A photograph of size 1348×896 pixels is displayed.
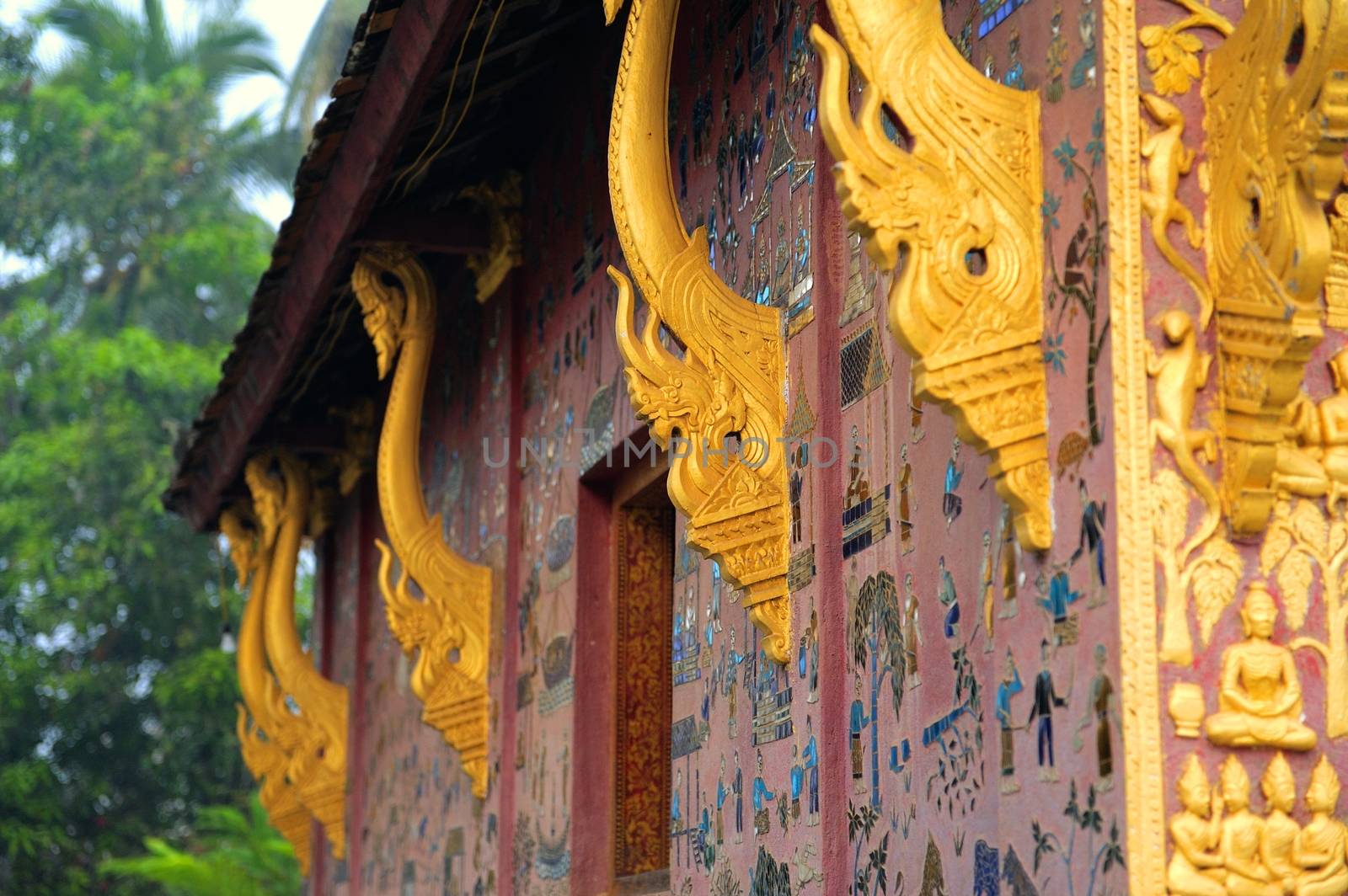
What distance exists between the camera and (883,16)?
4074mm

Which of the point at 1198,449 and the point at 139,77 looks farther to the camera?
the point at 139,77

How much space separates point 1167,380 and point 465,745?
19.0 ft

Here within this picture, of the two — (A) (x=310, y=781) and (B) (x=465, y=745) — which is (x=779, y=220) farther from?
(A) (x=310, y=781)

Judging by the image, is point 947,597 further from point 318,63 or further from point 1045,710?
point 318,63

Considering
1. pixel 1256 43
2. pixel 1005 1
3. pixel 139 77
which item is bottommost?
pixel 1256 43

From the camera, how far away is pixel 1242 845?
3.47 meters

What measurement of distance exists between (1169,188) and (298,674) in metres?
9.21

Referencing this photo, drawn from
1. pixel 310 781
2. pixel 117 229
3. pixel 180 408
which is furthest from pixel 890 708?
pixel 117 229

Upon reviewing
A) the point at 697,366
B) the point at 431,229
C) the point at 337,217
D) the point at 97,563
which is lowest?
the point at 697,366

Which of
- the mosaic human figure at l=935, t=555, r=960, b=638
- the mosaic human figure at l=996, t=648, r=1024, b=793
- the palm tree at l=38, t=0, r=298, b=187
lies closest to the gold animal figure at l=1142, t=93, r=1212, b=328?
the mosaic human figure at l=996, t=648, r=1024, b=793

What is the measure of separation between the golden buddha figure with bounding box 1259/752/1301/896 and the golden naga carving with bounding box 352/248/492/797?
574 centimetres

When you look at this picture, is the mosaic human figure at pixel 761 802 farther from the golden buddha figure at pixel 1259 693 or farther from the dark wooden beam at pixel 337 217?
the dark wooden beam at pixel 337 217

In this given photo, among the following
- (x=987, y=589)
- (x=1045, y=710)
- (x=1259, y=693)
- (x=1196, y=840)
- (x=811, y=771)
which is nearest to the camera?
(x=1196, y=840)

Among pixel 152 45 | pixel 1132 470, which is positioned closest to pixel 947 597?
pixel 1132 470
